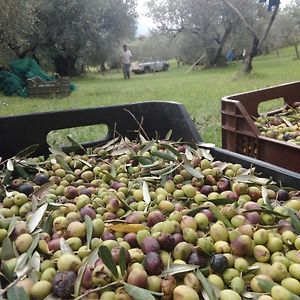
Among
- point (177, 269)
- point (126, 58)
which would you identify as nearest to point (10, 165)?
point (177, 269)

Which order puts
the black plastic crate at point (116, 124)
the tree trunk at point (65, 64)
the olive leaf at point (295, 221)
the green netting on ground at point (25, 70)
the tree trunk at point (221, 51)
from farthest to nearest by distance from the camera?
the tree trunk at point (221, 51), the tree trunk at point (65, 64), the green netting on ground at point (25, 70), the black plastic crate at point (116, 124), the olive leaf at point (295, 221)

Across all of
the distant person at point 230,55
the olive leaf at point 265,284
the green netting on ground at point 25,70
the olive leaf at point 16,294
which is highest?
the olive leaf at point 16,294

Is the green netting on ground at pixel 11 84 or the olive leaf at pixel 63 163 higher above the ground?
the olive leaf at pixel 63 163

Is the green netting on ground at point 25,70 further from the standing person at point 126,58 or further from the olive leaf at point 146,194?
the olive leaf at point 146,194

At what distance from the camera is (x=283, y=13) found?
35.4 meters

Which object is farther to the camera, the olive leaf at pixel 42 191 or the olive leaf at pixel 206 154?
the olive leaf at pixel 206 154

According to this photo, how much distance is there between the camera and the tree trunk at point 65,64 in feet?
72.0

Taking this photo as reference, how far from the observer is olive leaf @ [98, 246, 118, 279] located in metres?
0.95

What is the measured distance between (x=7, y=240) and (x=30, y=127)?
0.92 meters

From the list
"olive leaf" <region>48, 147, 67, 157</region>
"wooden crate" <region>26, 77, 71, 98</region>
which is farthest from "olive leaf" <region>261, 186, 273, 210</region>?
"wooden crate" <region>26, 77, 71, 98</region>

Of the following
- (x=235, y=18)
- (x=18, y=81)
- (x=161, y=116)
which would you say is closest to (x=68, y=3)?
(x=18, y=81)

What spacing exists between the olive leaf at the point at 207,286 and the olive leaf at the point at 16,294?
41 cm

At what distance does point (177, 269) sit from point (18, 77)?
38.2 feet

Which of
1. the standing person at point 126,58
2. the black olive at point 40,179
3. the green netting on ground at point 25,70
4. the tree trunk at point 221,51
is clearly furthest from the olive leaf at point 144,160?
the tree trunk at point 221,51
